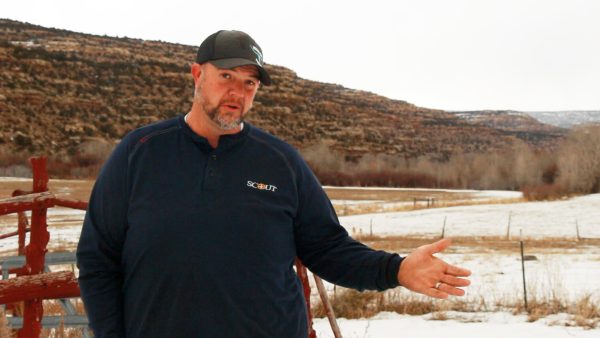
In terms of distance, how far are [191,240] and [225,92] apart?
531mm

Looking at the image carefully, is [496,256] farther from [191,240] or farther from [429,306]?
[191,240]

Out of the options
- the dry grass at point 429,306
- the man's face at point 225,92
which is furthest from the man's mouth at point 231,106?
the dry grass at point 429,306

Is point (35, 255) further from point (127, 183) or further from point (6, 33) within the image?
point (6, 33)

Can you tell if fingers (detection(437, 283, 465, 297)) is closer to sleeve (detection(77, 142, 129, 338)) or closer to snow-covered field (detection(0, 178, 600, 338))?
sleeve (detection(77, 142, 129, 338))

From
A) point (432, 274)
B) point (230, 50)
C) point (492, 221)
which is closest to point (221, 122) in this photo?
point (230, 50)

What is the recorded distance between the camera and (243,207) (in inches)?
82.4

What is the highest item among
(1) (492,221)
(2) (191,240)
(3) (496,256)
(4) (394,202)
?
(2) (191,240)

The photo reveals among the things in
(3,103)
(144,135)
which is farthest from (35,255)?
(3,103)

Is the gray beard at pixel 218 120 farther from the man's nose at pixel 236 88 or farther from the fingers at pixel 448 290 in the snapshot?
the fingers at pixel 448 290

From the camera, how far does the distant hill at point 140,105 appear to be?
63594 mm

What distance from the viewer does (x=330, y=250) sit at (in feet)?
7.91

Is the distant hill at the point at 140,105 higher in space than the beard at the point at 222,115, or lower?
lower

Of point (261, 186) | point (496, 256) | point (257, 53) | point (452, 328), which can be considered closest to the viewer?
point (261, 186)

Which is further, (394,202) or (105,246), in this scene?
(394,202)
